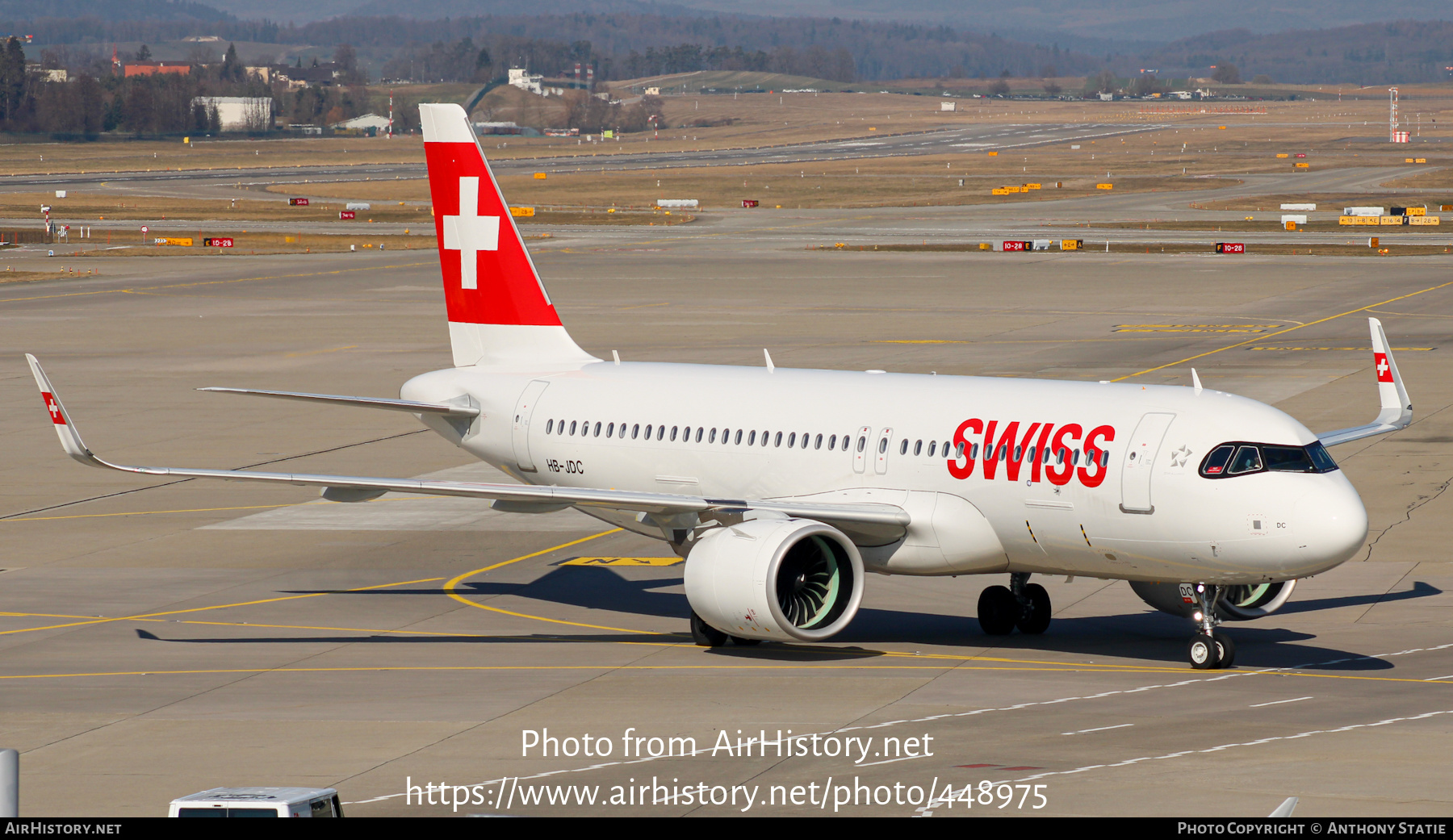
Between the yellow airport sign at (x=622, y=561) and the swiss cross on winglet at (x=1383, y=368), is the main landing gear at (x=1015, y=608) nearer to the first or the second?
the swiss cross on winglet at (x=1383, y=368)

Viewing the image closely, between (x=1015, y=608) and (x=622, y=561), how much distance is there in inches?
414

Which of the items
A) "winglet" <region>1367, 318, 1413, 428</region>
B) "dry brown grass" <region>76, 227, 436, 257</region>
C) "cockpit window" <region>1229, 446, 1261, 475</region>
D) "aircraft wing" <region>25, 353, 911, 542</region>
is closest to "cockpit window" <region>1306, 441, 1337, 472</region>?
"cockpit window" <region>1229, 446, 1261, 475</region>

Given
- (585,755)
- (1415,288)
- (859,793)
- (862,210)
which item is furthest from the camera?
(862,210)

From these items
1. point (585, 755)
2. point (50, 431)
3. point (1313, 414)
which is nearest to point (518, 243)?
point (585, 755)

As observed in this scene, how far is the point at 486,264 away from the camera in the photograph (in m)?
37.3

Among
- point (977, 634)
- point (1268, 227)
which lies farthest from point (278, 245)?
point (977, 634)

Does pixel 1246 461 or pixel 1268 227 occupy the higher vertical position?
pixel 1246 461

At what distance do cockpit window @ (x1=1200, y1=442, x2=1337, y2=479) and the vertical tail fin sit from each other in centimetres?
1444

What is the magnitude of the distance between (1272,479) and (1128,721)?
481 cm

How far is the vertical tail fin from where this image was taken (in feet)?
121

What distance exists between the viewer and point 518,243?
3734cm

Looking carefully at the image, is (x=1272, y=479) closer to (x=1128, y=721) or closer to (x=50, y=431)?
(x=1128, y=721)

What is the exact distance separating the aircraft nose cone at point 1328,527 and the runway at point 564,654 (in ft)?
6.57

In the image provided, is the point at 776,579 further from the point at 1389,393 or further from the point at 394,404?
the point at 1389,393
